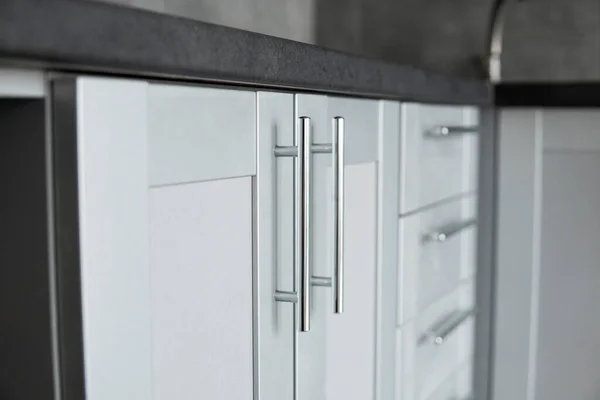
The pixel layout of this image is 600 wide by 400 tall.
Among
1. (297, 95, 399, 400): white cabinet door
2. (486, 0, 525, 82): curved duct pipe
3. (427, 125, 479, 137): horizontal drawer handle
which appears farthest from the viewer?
(486, 0, 525, 82): curved duct pipe

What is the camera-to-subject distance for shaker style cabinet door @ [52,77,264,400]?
0.57 m

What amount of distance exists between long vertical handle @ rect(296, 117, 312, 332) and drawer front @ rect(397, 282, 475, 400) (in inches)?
18.4

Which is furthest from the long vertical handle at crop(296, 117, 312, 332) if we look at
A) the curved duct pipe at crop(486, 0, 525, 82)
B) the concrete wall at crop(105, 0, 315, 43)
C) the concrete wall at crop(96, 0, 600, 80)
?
the curved duct pipe at crop(486, 0, 525, 82)

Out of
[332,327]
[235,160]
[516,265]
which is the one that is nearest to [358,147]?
[332,327]

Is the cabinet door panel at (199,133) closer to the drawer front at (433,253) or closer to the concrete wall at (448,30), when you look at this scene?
the drawer front at (433,253)

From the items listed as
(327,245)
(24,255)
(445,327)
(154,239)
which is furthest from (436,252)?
(24,255)

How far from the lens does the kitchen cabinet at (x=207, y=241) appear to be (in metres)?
0.58

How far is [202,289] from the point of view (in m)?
0.74

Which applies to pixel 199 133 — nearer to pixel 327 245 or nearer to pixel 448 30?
pixel 327 245

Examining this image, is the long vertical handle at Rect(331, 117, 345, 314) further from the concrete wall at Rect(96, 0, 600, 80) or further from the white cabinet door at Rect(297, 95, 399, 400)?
the concrete wall at Rect(96, 0, 600, 80)

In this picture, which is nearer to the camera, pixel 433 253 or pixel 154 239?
pixel 154 239

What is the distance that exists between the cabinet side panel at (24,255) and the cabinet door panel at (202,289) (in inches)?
4.1

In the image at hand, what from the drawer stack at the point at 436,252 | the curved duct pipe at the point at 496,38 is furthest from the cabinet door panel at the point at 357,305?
the curved duct pipe at the point at 496,38

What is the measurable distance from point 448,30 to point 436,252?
96 cm
